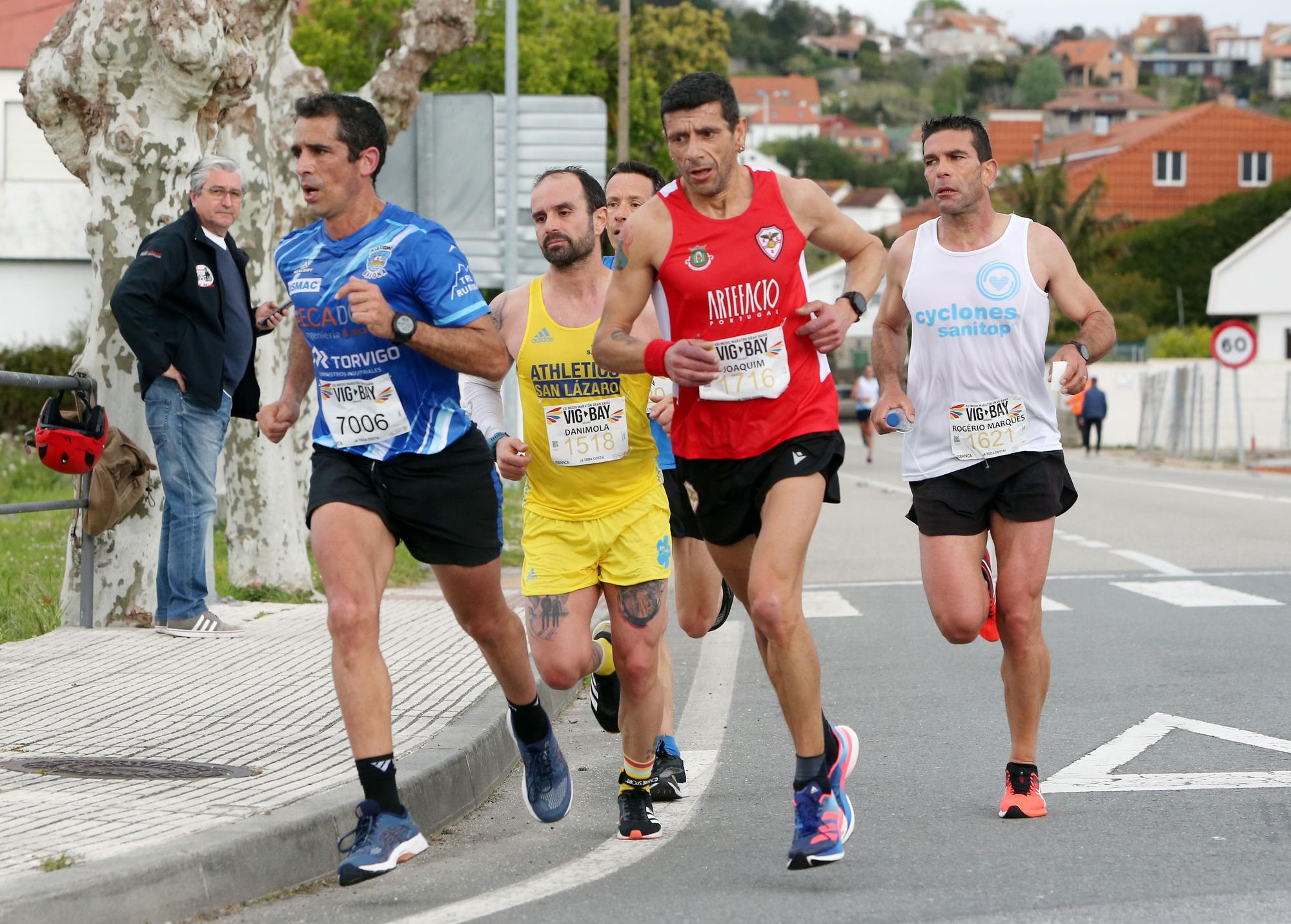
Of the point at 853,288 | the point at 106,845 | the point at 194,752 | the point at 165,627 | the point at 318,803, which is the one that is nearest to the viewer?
the point at 106,845

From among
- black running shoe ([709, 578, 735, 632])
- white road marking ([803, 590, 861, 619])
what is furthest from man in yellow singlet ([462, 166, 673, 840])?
white road marking ([803, 590, 861, 619])

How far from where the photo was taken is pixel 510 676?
6.01m

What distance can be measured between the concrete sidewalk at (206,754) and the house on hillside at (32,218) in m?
32.5

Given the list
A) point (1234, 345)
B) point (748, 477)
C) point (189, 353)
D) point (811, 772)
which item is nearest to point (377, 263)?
point (748, 477)

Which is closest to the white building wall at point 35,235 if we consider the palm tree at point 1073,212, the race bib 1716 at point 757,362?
the race bib 1716 at point 757,362

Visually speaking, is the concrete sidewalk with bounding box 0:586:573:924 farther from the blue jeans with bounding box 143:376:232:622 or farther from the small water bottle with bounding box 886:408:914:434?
the small water bottle with bounding box 886:408:914:434

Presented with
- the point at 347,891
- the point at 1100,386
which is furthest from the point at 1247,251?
the point at 347,891

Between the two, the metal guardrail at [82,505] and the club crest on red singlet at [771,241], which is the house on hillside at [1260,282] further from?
the club crest on red singlet at [771,241]

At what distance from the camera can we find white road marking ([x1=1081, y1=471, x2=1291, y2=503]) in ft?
75.7

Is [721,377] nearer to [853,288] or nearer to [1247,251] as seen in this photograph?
[853,288]

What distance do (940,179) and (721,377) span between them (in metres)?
1.19

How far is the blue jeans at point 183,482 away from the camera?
9672 mm

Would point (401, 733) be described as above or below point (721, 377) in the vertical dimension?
below

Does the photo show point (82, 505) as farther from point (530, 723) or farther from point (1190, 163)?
point (1190, 163)
